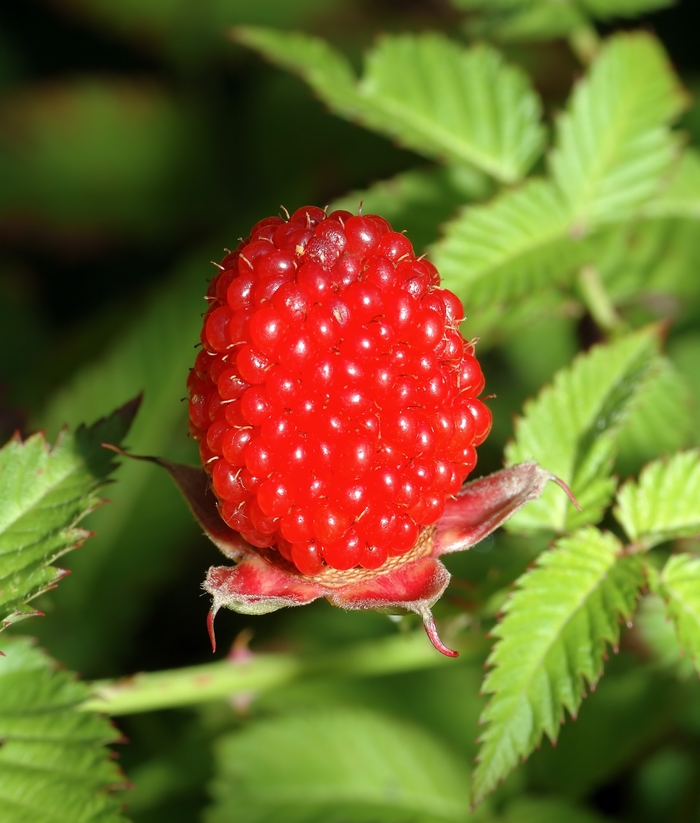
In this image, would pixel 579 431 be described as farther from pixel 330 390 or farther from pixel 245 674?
pixel 245 674

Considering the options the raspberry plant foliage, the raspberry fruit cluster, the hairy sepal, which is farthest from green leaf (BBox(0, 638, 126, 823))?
the raspberry fruit cluster

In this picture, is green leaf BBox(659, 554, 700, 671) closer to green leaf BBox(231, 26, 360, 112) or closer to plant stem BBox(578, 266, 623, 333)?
plant stem BBox(578, 266, 623, 333)

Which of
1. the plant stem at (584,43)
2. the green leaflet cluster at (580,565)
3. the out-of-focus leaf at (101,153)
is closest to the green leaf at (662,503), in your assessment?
the green leaflet cluster at (580,565)

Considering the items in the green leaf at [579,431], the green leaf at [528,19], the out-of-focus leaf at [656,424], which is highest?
the green leaf at [528,19]

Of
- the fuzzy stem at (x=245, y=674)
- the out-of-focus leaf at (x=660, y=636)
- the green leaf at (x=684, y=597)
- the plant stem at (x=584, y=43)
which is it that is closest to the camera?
the green leaf at (x=684, y=597)

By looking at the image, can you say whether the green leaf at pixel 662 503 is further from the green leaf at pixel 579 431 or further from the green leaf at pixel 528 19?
the green leaf at pixel 528 19
